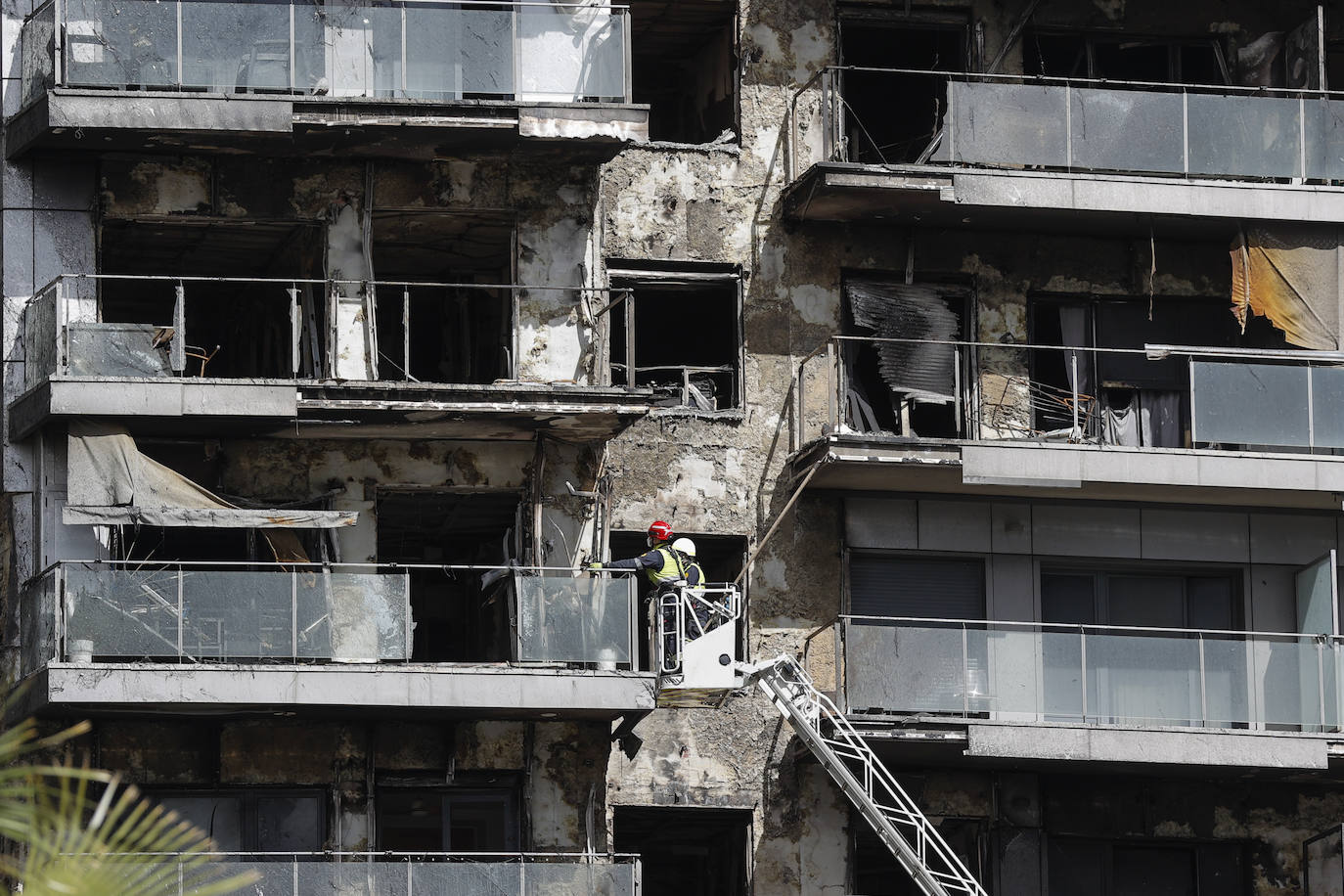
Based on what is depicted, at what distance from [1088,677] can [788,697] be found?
320 cm

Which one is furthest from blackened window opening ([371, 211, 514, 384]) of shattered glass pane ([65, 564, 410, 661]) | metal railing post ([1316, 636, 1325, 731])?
metal railing post ([1316, 636, 1325, 731])

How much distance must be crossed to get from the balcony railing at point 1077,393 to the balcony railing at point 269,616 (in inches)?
142

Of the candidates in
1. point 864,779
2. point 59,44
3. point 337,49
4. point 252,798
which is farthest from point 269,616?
point 864,779

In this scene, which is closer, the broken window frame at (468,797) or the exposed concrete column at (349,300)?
the broken window frame at (468,797)

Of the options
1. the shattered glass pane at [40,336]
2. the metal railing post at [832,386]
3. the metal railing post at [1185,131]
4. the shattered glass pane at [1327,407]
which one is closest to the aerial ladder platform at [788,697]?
the metal railing post at [832,386]

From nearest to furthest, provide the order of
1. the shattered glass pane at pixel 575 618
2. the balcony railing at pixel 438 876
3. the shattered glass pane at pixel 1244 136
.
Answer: the balcony railing at pixel 438 876 < the shattered glass pane at pixel 575 618 < the shattered glass pane at pixel 1244 136

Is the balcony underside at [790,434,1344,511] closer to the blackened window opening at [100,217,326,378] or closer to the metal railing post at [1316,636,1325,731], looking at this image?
the metal railing post at [1316,636,1325,731]

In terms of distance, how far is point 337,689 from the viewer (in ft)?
66.1

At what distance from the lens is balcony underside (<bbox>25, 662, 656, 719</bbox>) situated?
19703 millimetres

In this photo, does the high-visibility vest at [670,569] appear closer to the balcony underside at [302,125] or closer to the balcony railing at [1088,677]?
the balcony railing at [1088,677]

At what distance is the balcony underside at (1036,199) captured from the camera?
882 inches

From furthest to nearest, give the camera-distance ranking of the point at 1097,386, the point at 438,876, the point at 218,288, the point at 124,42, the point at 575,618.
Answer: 1. the point at 218,288
2. the point at 1097,386
3. the point at 124,42
4. the point at 575,618
5. the point at 438,876

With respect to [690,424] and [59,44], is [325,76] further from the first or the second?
[690,424]

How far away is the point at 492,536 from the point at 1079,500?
6.68 meters
